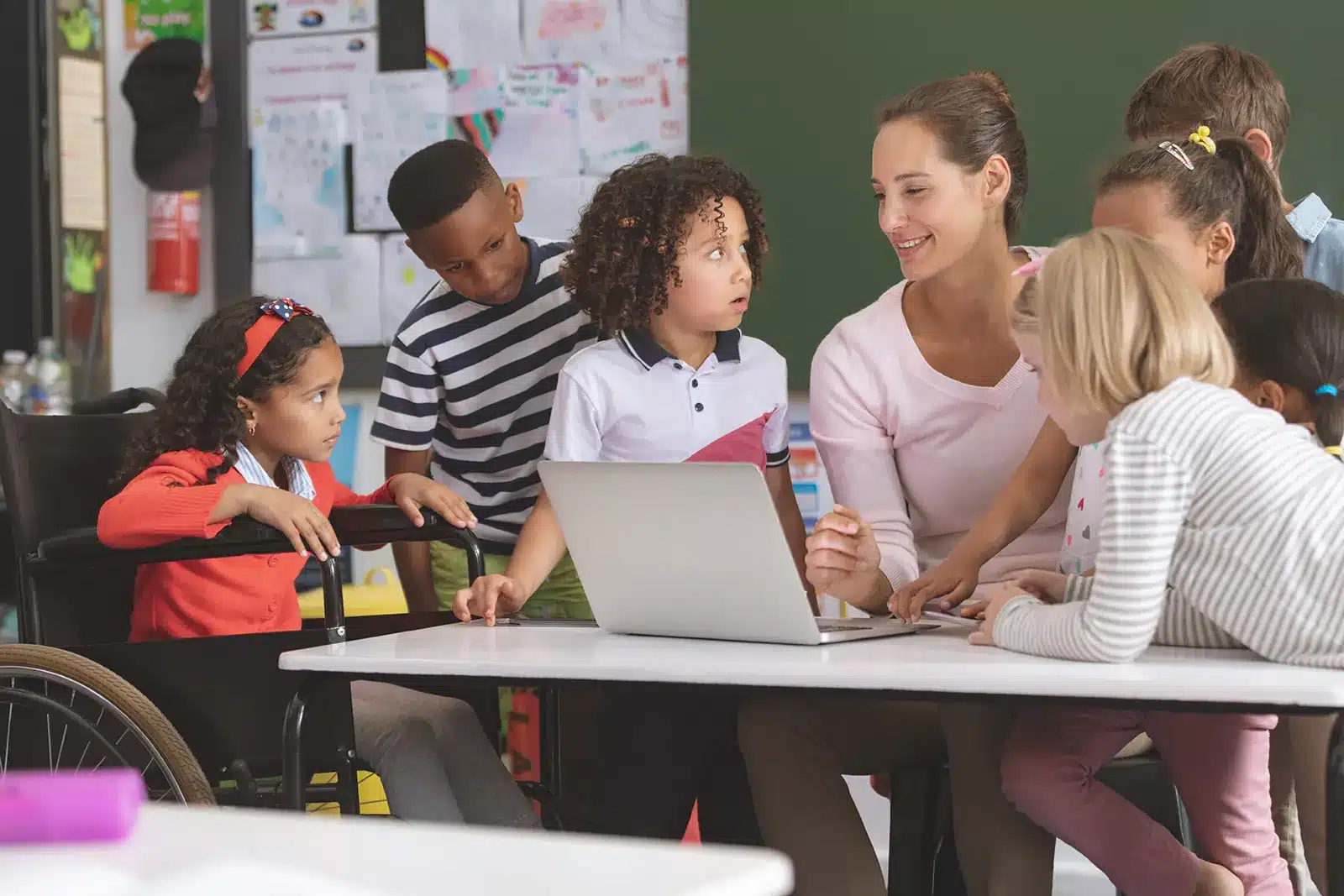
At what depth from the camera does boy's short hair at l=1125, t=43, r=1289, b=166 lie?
2229mm

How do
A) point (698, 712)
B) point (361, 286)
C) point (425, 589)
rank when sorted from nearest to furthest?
point (698, 712) → point (425, 589) → point (361, 286)

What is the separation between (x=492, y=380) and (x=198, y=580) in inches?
23.3

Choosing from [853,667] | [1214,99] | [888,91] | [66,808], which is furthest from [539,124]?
[66,808]

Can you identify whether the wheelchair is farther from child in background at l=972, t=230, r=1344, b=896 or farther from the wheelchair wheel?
child in background at l=972, t=230, r=1344, b=896

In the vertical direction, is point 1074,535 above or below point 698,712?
above

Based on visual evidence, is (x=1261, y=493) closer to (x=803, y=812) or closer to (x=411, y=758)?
(x=803, y=812)

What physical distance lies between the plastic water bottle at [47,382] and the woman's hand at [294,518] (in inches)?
79.8

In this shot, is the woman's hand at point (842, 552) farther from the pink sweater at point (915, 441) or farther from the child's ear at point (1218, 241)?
the child's ear at point (1218, 241)

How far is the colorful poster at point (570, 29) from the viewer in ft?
10.9

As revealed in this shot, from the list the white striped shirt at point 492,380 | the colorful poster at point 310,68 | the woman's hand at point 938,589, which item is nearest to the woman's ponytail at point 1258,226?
the woman's hand at point 938,589

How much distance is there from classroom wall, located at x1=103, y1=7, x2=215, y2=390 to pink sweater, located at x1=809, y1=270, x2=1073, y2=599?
7.40ft

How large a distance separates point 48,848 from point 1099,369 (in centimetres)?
100

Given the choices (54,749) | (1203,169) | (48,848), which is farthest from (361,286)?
(48,848)

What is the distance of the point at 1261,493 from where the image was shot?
1.27 m
